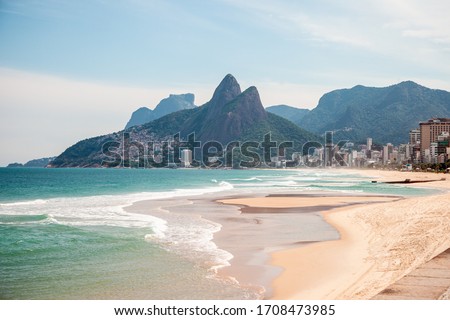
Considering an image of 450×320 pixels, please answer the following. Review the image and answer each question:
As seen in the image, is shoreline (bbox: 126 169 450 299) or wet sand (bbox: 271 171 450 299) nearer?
wet sand (bbox: 271 171 450 299)

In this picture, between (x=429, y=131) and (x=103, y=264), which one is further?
(x=429, y=131)

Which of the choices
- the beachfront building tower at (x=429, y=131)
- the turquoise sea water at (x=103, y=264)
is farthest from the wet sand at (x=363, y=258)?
the beachfront building tower at (x=429, y=131)

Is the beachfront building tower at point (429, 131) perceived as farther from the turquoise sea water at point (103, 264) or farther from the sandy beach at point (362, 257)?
the turquoise sea water at point (103, 264)

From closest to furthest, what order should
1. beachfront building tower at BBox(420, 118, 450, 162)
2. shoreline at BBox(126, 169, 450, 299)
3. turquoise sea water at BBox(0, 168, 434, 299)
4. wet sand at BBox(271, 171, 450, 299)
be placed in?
1. wet sand at BBox(271, 171, 450, 299)
2. turquoise sea water at BBox(0, 168, 434, 299)
3. shoreline at BBox(126, 169, 450, 299)
4. beachfront building tower at BBox(420, 118, 450, 162)

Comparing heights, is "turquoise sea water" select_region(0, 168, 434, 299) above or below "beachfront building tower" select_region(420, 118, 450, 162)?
below

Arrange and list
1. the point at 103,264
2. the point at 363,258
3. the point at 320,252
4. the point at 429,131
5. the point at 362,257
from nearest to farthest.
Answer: the point at 103,264
the point at 363,258
the point at 362,257
the point at 320,252
the point at 429,131

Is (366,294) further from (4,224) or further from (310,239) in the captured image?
(4,224)

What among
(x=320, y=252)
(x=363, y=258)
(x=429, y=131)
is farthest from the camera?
(x=429, y=131)

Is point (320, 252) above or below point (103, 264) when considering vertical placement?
below

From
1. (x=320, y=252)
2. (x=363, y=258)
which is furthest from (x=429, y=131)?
(x=363, y=258)

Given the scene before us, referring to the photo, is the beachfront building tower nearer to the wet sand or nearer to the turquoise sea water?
the wet sand

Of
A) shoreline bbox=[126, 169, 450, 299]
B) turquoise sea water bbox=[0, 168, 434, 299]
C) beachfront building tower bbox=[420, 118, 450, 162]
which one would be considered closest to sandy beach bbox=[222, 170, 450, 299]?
shoreline bbox=[126, 169, 450, 299]

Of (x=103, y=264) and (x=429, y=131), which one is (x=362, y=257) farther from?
(x=429, y=131)
